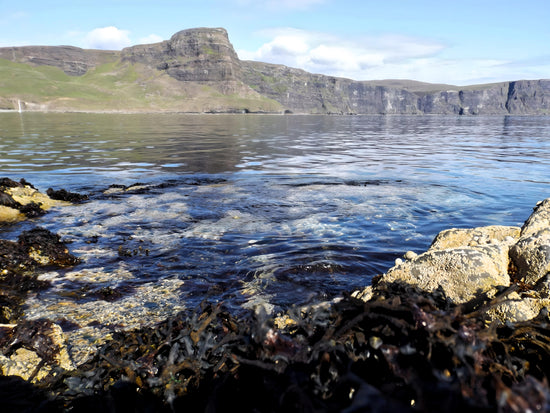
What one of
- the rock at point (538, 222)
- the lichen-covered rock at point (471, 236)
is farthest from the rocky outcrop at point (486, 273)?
the rock at point (538, 222)

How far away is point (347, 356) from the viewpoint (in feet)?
7.93

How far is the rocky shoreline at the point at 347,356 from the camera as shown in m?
2.00

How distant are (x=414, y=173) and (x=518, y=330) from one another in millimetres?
15684

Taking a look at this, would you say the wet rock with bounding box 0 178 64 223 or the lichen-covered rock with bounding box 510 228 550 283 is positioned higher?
the lichen-covered rock with bounding box 510 228 550 283

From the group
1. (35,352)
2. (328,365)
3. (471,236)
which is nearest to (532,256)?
(471,236)

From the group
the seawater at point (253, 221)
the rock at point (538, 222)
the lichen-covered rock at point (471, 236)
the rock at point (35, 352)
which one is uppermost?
the rock at point (538, 222)

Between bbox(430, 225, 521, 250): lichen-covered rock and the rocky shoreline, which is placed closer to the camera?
the rocky shoreline

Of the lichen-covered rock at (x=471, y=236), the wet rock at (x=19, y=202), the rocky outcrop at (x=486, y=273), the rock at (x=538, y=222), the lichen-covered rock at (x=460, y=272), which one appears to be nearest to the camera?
the rocky outcrop at (x=486, y=273)

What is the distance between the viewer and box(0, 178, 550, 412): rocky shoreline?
1999mm

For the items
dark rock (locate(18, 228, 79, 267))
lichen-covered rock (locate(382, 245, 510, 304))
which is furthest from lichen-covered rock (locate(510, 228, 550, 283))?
dark rock (locate(18, 228, 79, 267))

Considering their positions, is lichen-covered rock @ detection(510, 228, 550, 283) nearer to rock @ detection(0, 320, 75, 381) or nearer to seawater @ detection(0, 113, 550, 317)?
seawater @ detection(0, 113, 550, 317)

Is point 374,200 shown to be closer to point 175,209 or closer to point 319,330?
point 175,209

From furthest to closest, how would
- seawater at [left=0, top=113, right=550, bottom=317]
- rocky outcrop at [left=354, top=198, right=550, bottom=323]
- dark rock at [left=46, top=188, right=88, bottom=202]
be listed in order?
dark rock at [left=46, top=188, right=88, bottom=202], seawater at [left=0, top=113, right=550, bottom=317], rocky outcrop at [left=354, top=198, right=550, bottom=323]

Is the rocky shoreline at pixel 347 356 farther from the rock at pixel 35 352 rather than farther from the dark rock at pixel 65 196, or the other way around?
the dark rock at pixel 65 196
